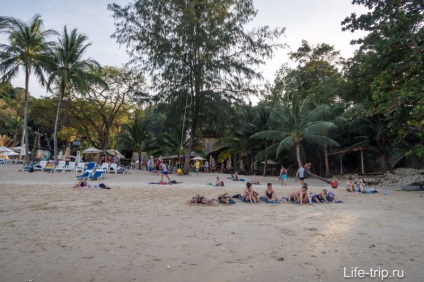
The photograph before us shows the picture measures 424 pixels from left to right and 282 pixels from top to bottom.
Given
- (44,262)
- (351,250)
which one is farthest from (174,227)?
(351,250)

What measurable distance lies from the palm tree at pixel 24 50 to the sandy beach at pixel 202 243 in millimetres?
16933

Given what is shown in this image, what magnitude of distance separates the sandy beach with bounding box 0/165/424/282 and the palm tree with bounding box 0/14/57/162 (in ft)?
55.6

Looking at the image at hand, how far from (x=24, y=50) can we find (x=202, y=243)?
23088 millimetres

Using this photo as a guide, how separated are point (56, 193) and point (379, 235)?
10.3 metres

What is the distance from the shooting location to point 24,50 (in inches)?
851

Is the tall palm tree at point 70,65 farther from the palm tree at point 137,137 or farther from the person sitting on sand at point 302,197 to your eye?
the person sitting on sand at point 302,197

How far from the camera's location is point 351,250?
15.4 feet

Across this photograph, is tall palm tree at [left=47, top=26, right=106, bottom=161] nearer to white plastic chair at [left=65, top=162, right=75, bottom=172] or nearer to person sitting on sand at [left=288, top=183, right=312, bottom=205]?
white plastic chair at [left=65, top=162, right=75, bottom=172]

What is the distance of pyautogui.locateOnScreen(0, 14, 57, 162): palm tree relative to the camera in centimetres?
2117

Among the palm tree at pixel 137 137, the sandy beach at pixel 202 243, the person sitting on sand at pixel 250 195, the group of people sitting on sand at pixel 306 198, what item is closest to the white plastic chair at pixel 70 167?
the palm tree at pixel 137 137

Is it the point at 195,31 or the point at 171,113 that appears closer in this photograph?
the point at 195,31

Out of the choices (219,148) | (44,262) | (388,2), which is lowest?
(44,262)

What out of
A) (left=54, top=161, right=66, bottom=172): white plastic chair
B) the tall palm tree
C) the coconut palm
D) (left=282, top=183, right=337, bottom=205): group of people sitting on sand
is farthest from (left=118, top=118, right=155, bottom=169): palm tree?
(left=282, top=183, right=337, bottom=205): group of people sitting on sand

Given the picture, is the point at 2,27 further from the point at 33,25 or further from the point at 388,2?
the point at 388,2
